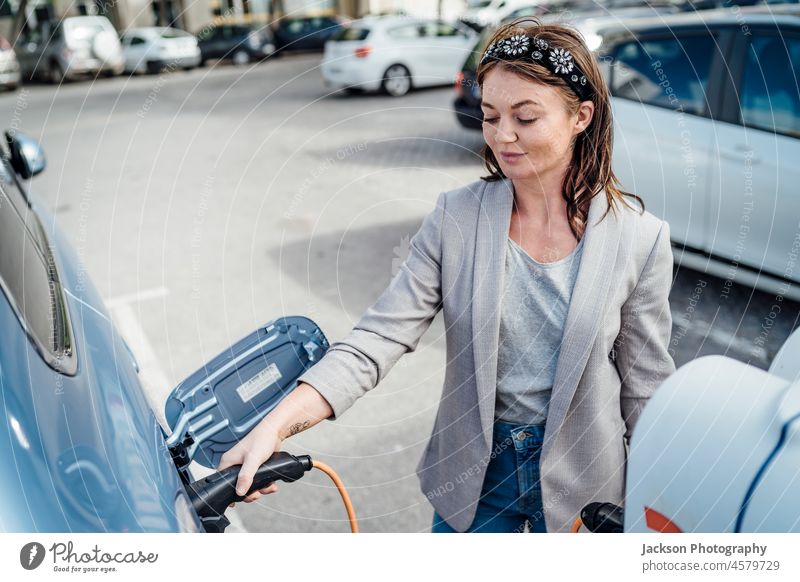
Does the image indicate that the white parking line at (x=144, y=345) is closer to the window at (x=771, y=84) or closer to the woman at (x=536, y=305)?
the woman at (x=536, y=305)

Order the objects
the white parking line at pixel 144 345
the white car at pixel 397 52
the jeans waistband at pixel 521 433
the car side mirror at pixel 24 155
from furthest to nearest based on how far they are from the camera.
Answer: the white car at pixel 397 52
the white parking line at pixel 144 345
the car side mirror at pixel 24 155
the jeans waistband at pixel 521 433

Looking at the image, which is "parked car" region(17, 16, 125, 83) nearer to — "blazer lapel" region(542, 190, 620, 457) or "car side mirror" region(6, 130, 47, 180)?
"car side mirror" region(6, 130, 47, 180)

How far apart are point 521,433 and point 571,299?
314 millimetres

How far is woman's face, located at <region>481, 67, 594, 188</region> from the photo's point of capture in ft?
4.45

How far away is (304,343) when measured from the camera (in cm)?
149

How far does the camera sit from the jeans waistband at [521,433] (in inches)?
62.2

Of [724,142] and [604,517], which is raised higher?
[604,517]

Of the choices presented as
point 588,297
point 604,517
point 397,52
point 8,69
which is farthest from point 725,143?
point 8,69

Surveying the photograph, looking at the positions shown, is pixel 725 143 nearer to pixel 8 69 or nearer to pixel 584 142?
pixel 584 142

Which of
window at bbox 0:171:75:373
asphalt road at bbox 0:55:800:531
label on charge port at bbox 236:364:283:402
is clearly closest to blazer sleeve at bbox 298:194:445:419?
label on charge port at bbox 236:364:283:402

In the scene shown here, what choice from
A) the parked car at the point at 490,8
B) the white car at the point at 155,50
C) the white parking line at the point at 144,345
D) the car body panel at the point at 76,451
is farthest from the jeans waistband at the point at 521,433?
the white car at the point at 155,50

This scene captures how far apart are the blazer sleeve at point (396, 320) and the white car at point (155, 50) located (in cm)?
1696

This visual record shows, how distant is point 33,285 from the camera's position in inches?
64.2
